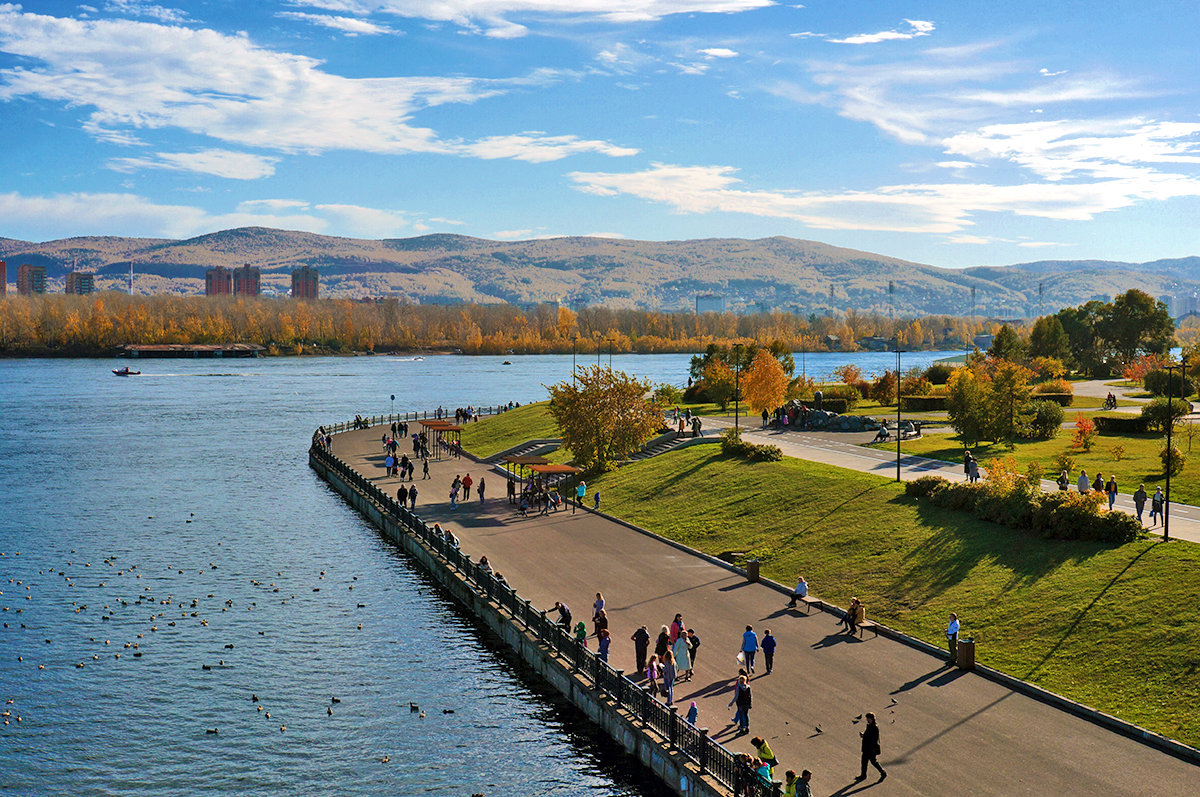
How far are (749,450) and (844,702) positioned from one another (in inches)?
1104

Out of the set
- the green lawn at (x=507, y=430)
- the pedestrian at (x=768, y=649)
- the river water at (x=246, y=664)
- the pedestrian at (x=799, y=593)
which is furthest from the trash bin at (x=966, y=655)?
the green lawn at (x=507, y=430)

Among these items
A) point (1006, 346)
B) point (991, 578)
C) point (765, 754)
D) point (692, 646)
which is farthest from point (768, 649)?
point (1006, 346)

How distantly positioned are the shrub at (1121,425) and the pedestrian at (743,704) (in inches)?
1682

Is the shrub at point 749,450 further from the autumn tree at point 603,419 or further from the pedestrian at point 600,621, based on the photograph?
the pedestrian at point 600,621

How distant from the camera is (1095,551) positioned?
2880cm

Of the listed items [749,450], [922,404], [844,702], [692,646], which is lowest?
[844,702]

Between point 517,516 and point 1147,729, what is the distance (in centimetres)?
2991

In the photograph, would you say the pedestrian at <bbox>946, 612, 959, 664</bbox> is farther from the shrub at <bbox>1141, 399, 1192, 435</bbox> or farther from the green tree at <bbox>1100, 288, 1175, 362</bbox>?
the green tree at <bbox>1100, 288, 1175, 362</bbox>

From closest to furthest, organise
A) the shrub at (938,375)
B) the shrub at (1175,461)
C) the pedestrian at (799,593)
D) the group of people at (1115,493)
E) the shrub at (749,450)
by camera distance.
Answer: the pedestrian at (799,593) < the group of people at (1115,493) < the shrub at (1175,461) < the shrub at (749,450) < the shrub at (938,375)

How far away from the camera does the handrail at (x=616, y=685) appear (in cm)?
1770

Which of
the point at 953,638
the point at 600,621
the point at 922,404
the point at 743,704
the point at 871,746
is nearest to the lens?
the point at 871,746

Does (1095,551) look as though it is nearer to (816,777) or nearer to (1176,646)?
(1176,646)

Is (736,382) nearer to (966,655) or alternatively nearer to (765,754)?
→ (966,655)

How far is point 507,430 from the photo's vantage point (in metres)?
75.1
